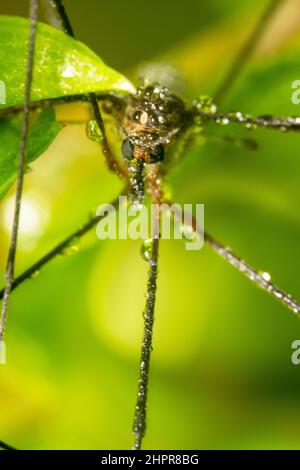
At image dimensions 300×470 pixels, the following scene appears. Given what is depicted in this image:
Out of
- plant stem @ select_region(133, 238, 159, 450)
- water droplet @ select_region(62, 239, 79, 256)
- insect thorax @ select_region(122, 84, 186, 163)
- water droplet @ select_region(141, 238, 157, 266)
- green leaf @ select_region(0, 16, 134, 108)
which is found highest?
insect thorax @ select_region(122, 84, 186, 163)

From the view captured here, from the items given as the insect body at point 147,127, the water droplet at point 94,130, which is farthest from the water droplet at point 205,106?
the water droplet at point 94,130

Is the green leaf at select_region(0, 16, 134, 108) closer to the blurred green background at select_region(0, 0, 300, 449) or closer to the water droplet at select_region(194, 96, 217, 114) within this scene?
the water droplet at select_region(194, 96, 217, 114)

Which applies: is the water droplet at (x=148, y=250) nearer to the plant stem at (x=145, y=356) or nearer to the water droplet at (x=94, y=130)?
the plant stem at (x=145, y=356)

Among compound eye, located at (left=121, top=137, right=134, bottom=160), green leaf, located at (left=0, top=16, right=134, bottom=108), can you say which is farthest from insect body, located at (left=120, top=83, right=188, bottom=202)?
green leaf, located at (left=0, top=16, right=134, bottom=108)

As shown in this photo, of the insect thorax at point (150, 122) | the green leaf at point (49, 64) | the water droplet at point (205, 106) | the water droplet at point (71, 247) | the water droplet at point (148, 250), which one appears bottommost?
the water droplet at point (148, 250)

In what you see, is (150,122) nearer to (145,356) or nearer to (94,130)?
(94,130)
